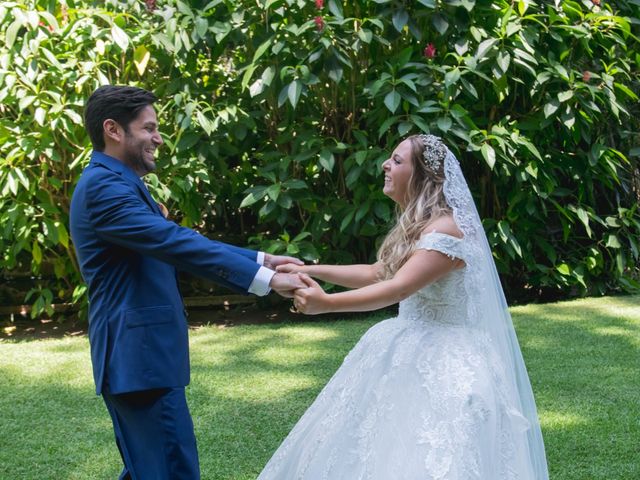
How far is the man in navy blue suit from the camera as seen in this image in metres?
2.44

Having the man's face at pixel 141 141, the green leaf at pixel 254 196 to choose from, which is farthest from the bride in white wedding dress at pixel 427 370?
the green leaf at pixel 254 196

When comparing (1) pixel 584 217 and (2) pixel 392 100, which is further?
(1) pixel 584 217

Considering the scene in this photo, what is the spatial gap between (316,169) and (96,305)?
4409 mm

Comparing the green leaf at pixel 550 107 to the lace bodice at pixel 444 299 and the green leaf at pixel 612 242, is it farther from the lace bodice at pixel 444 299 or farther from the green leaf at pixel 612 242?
the lace bodice at pixel 444 299

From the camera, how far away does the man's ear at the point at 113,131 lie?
8.39 feet

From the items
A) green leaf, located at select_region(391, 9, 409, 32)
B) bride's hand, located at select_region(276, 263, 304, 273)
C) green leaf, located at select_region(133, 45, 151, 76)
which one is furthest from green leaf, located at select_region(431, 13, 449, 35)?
bride's hand, located at select_region(276, 263, 304, 273)

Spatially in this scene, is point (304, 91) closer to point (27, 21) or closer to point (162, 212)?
point (27, 21)

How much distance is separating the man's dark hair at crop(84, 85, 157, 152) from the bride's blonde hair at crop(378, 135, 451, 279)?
1025mm

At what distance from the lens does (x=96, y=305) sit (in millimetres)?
2506

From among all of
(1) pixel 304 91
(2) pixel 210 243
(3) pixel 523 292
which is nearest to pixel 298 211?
(1) pixel 304 91

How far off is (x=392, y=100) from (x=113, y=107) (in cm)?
353

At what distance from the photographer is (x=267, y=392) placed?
4.77m

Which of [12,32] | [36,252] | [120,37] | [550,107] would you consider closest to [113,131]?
[120,37]

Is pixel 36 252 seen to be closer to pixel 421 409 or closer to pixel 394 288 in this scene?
pixel 394 288
